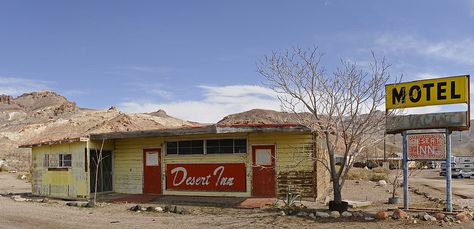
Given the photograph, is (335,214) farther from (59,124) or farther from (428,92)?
(59,124)

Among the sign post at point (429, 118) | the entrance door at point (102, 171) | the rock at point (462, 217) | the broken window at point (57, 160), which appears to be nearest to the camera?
the rock at point (462, 217)

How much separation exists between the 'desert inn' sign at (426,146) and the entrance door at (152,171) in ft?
35.5

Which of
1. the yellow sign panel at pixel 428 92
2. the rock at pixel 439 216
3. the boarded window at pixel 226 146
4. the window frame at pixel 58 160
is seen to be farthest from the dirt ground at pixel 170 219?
the window frame at pixel 58 160

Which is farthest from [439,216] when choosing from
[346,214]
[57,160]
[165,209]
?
[57,160]

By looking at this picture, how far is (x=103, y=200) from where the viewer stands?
19859 mm

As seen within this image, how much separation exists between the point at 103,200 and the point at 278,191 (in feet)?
24.0

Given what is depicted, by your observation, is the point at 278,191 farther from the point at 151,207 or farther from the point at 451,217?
the point at 451,217

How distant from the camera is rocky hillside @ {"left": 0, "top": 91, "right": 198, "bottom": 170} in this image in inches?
2992

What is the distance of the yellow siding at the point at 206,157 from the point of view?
1831 centimetres

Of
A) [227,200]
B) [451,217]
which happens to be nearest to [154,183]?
[227,200]

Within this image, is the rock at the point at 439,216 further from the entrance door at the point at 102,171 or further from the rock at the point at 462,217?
the entrance door at the point at 102,171

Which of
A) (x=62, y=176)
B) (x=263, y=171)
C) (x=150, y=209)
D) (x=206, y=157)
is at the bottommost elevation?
(x=150, y=209)

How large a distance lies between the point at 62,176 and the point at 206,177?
7104mm

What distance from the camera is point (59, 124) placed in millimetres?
91375
